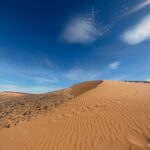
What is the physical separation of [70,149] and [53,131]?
1.91m

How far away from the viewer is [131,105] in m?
7.75

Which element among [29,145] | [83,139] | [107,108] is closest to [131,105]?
[107,108]

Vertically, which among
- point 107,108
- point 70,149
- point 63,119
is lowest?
point 70,149

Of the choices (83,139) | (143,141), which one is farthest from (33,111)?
(143,141)

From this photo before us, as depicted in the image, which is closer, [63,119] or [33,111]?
[63,119]

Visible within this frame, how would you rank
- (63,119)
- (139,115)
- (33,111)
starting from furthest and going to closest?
(33,111) < (63,119) < (139,115)

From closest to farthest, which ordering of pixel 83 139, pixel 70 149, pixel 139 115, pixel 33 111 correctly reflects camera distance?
1. pixel 70 149
2. pixel 83 139
3. pixel 139 115
4. pixel 33 111

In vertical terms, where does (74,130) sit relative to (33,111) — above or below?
below

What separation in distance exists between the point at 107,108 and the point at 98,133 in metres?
2.78

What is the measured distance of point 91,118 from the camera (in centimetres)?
736

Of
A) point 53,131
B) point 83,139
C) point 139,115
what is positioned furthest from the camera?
point 53,131

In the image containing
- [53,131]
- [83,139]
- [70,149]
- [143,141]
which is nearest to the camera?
[143,141]

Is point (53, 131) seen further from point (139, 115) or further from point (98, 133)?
point (139, 115)

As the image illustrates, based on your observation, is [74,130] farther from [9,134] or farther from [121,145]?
[9,134]
